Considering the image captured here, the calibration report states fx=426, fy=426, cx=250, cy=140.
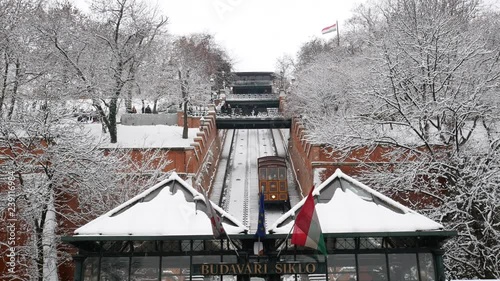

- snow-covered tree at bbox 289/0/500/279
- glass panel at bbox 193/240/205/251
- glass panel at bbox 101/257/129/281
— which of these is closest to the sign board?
glass panel at bbox 193/240/205/251

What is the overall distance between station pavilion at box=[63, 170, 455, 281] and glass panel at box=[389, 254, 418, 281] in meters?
0.02

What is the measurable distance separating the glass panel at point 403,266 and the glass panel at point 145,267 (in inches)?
196

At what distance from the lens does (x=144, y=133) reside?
100 feet

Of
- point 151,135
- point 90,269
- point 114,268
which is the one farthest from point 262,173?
point 90,269

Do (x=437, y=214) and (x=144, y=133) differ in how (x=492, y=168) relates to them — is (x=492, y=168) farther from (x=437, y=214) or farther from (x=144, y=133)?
(x=144, y=133)

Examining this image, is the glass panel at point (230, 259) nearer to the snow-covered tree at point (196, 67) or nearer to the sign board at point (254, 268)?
the sign board at point (254, 268)

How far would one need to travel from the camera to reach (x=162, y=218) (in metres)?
9.16

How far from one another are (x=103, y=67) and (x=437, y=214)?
→ 2396cm

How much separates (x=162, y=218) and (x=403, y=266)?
206 inches

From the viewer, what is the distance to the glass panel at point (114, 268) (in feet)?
30.0

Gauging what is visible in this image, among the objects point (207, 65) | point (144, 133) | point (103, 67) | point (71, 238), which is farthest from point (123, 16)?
point (207, 65)

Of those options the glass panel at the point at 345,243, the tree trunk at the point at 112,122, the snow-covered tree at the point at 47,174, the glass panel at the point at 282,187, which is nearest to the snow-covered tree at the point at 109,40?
the tree trunk at the point at 112,122

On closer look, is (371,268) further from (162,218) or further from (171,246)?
(162,218)

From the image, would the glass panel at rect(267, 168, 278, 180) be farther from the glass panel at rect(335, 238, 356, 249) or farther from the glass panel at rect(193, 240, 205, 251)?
the glass panel at rect(193, 240, 205, 251)
